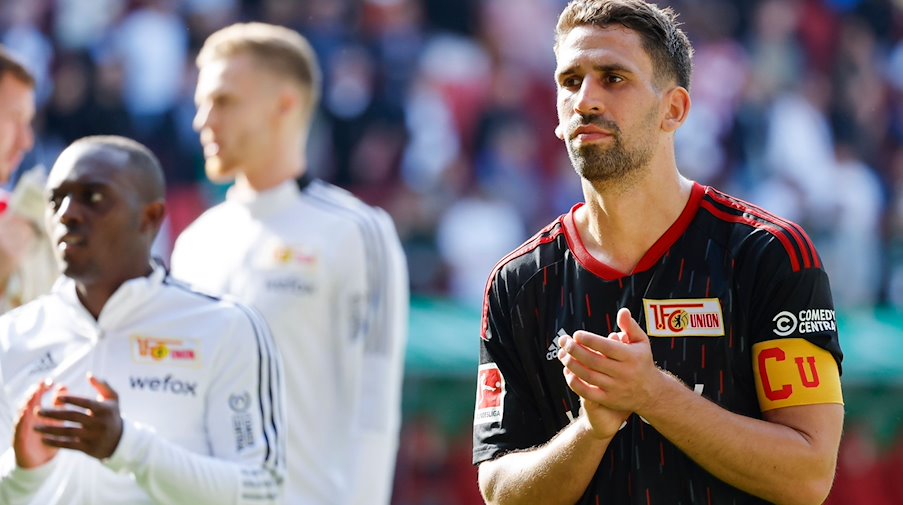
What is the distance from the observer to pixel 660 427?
10.9 ft

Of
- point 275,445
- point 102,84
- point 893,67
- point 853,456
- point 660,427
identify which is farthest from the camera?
point 893,67

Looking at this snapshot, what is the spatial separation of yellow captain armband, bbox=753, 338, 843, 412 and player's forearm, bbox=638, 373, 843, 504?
0.27ft

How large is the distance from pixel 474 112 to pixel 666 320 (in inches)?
389

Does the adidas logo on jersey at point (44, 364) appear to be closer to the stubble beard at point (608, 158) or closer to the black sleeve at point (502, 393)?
the black sleeve at point (502, 393)

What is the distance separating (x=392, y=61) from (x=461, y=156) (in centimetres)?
108

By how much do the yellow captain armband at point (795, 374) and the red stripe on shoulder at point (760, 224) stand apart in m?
0.20

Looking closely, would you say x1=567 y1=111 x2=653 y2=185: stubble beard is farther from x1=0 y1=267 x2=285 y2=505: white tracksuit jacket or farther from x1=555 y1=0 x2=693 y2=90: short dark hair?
x1=0 y1=267 x2=285 y2=505: white tracksuit jacket

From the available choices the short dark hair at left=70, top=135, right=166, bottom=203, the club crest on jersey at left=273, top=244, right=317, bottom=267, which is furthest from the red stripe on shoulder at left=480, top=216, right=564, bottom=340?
the club crest on jersey at left=273, top=244, right=317, bottom=267

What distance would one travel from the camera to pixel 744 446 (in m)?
3.33

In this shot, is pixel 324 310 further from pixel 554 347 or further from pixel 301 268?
pixel 554 347

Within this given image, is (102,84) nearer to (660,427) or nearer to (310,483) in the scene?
(310,483)

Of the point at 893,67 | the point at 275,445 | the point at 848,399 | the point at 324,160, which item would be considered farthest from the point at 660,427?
the point at 893,67

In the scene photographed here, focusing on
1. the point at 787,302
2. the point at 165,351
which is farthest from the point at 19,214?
the point at 787,302

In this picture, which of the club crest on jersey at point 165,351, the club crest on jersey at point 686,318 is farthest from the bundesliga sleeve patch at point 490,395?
the club crest on jersey at point 165,351
